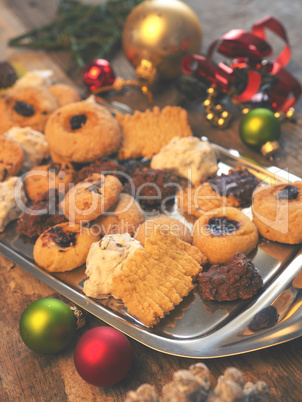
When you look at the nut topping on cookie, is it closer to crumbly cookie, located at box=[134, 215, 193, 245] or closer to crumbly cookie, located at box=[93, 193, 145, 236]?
crumbly cookie, located at box=[134, 215, 193, 245]

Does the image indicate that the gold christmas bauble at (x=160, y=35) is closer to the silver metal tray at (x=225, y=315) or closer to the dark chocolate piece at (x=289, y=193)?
the dark chocolate piece at (x=289, y=193)

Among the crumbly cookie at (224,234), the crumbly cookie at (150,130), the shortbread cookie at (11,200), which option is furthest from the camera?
the crumbly cookie at (150,130)

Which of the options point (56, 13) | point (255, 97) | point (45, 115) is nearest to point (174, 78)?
point (255, 97)

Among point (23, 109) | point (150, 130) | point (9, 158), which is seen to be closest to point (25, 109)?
point (23, 109)

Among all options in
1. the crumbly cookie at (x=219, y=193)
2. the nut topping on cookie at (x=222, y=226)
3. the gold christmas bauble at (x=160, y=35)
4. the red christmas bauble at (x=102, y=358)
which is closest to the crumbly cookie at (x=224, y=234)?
the nut topping on cookie at (x=222, y=226)

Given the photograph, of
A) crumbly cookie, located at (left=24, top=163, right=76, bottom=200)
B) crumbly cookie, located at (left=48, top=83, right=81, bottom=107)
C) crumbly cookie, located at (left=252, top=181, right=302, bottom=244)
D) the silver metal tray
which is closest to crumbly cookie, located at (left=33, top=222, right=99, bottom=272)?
the silver metal tray

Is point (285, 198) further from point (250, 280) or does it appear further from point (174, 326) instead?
point (174, 326)

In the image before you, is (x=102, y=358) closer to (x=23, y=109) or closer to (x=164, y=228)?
(x=164, y=228)
